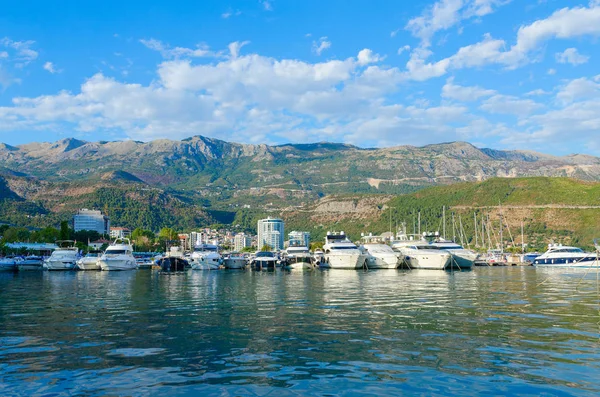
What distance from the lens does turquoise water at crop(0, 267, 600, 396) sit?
44.0 ft

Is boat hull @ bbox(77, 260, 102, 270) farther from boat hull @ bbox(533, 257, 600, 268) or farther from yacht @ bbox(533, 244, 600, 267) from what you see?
yacht @ bbox(533, 244, 600, 267)

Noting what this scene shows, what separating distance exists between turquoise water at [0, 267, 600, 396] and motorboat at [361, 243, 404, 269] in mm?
60422

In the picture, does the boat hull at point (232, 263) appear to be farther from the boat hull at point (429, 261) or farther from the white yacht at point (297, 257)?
the boat hull at point (429, 261)

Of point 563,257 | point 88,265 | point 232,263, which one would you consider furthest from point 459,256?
point 88,265

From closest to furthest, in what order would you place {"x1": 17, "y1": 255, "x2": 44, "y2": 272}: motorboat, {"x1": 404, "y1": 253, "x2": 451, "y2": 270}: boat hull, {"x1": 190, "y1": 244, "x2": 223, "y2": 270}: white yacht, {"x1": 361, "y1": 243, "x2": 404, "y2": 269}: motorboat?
{"x1": 404, "y1": 253, "x2": 451, "y2": 270}: boat hull, {"x1": 361, "y1": 243, "x2": 404, "y2": 269}: motorboat, {"x1": 190, "y1": 244, "x2": 223, "y2": 270}: white yacht, {"x1": 17, "y1": 255, "x2": 44, "y2": 272}: motorboat

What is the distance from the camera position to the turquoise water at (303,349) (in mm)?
13414

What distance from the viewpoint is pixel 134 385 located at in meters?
13.4

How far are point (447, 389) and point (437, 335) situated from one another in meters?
7.57

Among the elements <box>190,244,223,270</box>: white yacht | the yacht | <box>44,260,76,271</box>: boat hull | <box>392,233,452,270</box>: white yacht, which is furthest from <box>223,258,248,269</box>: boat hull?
the yacht

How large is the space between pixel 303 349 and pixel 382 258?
256 feet

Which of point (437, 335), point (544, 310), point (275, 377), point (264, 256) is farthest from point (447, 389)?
point (264, 256)

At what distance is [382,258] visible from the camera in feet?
309

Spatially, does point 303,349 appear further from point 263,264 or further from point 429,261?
point 263,264

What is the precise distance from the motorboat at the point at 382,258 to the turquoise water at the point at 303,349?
198 feet
